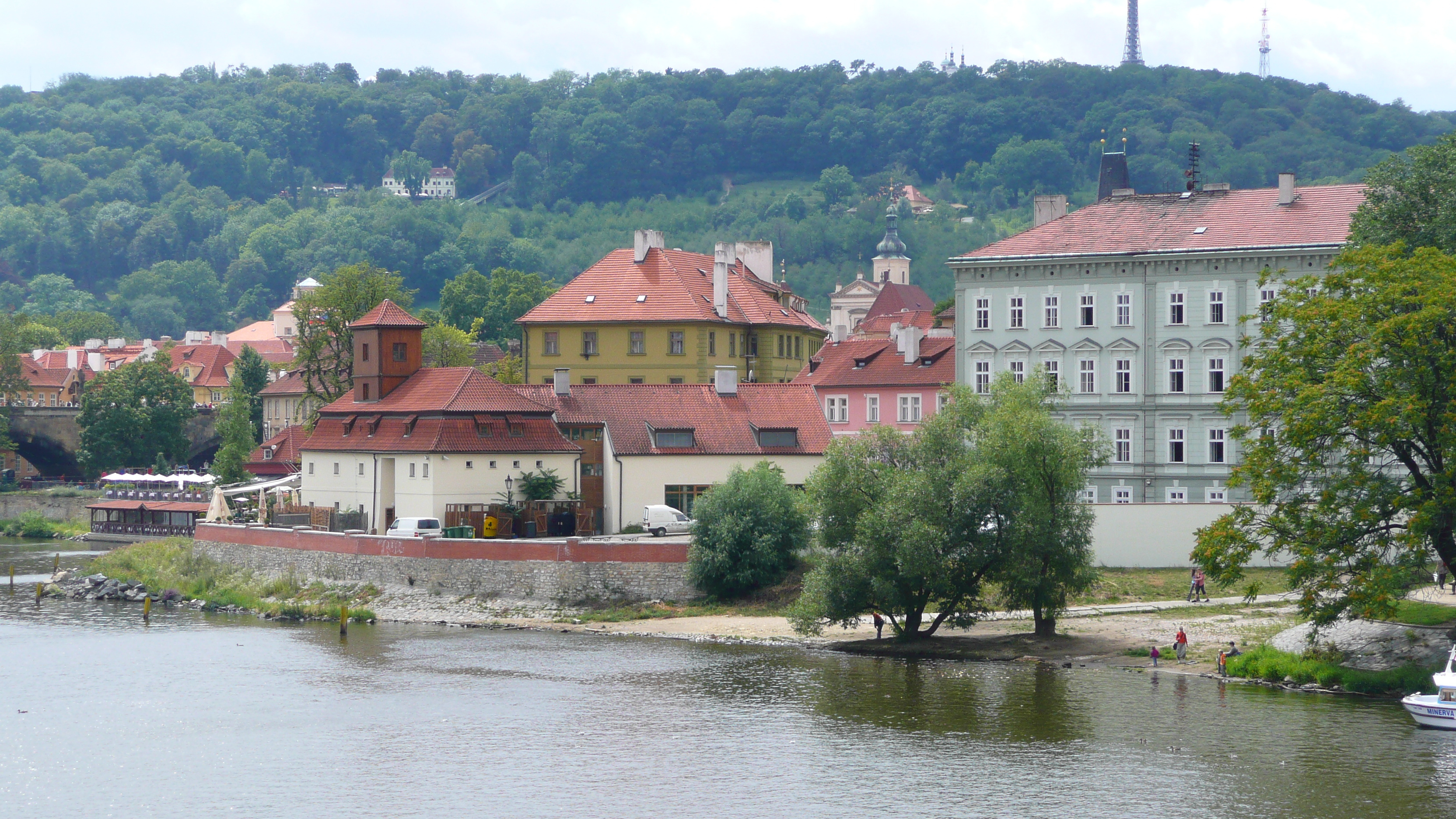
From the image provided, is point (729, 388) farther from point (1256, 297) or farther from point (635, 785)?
point (635, 785)

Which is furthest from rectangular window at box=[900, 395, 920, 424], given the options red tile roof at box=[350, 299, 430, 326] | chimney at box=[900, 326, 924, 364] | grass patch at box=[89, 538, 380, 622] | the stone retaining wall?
grass patch at box=[89, 538, 380, 622]

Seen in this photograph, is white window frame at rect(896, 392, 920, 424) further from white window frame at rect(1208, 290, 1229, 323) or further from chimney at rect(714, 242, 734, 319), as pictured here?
white window frame at rect(1208, 290, 1229, 323)

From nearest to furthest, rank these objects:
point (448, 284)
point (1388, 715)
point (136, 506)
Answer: point (1388, 715) → point (136, 506) → point (448, 284)

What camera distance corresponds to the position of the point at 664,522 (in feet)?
220

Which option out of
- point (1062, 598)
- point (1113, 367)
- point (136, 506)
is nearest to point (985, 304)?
point (1113, 367)

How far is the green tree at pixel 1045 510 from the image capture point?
5062 centimetres

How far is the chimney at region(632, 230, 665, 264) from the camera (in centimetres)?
8912

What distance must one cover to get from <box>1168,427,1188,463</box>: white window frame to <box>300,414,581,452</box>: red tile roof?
23.9 meters

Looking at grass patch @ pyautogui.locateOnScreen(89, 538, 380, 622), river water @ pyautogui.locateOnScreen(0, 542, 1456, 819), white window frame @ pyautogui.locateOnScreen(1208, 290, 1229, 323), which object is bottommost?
river water @ pyautogui.locateOnScreen(0, 542, 1456, 819)

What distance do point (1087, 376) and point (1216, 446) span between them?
621cm

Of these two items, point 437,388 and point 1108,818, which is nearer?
point 1108,818

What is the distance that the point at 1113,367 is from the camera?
6881 centimetres

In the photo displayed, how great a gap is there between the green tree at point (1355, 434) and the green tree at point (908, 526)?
7.37 meters

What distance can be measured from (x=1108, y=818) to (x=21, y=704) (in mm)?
30607
